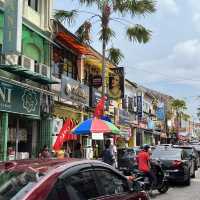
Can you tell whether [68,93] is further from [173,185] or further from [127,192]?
[127,192]

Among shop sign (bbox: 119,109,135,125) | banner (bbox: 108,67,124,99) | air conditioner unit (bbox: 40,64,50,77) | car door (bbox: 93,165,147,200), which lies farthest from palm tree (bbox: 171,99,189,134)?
car door (bbox: 93,165,147,200)

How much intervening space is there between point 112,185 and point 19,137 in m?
16.0

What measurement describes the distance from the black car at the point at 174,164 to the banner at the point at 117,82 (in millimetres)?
13920

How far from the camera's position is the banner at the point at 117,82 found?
107 ft

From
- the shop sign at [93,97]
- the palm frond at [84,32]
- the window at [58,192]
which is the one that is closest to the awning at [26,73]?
the palm frond at [84,32]

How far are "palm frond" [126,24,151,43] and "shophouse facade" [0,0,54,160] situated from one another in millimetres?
4015

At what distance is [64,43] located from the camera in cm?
2588

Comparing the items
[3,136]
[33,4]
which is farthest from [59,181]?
[33,4]

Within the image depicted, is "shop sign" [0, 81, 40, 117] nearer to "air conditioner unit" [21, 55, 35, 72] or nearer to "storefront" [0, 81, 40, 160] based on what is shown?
"storefront" [0, 81, 40, 160]

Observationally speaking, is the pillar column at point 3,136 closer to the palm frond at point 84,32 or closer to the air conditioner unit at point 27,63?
the air conditioner unit at point 27,63

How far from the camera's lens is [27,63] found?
20109 millimetres

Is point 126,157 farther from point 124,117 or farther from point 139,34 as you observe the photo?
point 124,117

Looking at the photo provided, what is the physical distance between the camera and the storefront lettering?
18708mm

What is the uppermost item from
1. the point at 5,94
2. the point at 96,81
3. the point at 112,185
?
the point at 96,81
